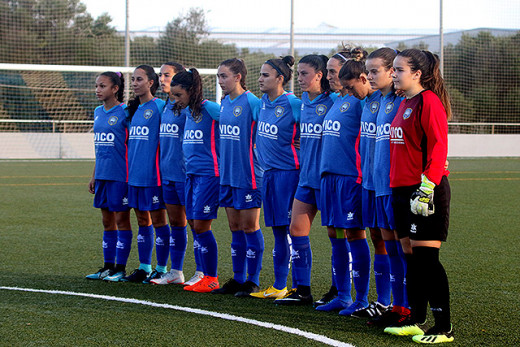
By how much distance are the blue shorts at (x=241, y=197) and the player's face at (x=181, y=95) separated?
85 centimetres

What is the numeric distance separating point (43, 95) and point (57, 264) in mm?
19669

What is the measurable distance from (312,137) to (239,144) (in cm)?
75

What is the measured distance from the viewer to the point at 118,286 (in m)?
5.95

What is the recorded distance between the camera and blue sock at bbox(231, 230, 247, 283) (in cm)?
589

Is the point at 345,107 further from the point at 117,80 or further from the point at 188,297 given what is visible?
the point at 117,80

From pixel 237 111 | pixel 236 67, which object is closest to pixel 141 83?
pixel 236 67

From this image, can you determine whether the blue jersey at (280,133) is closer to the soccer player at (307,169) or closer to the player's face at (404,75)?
the soccer player at (307,169)

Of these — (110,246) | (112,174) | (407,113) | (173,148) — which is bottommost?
(110,246)

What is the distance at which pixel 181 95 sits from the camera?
20.0ft

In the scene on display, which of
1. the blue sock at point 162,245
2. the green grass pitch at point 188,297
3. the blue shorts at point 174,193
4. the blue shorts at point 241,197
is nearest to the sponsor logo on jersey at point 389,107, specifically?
the green grass pitch at point 188,297

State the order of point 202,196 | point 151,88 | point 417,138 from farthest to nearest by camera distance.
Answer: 1. point 151,88
2. point 202,196
3. point 417,138

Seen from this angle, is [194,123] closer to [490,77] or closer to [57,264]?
[57,264]

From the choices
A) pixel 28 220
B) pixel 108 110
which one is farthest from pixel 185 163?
pixel 28 220

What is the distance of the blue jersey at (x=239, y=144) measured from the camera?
19.0 ft
